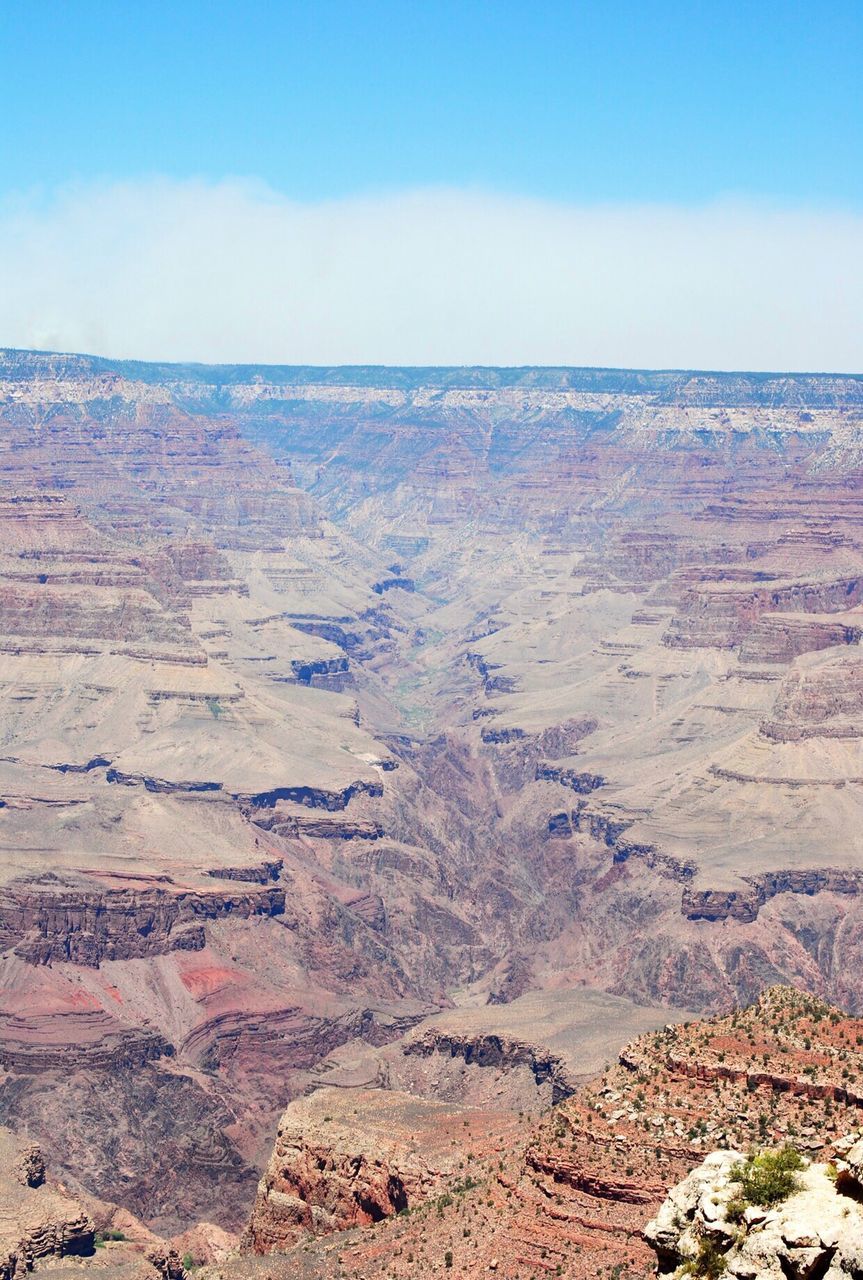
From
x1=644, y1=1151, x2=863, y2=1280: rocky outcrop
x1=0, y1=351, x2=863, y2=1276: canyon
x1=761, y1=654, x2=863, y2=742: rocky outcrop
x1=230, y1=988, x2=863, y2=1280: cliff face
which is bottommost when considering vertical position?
x1=0, y1=351, x2=863, y2=1276: canyon

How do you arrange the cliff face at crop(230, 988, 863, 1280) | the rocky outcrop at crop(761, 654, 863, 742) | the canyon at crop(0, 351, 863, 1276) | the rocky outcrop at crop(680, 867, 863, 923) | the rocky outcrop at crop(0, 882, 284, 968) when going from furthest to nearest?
the rocky outcrop at crop(761, 654, 863, 742) < the rocky outcrop at crop(680, 867, 863, 923) < the rocky outcrop at crop(0, 882, 284, 968) < the canyon at crop(0, 351, 863, 1276) < the cliff face at crop(230, 988, 863, 1280)

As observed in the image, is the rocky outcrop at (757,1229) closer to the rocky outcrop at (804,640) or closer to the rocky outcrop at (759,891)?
the rocky outcrop at (759,891)

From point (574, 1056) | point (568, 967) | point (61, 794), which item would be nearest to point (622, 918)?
point (568, 967)

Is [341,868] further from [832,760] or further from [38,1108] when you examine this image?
[38,1108]

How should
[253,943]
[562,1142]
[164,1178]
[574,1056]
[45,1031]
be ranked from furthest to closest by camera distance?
[253,943], [45,1031], [164,1178], [574,1056], [562,1142]

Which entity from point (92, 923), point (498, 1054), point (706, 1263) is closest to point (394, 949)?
point (92, 923)

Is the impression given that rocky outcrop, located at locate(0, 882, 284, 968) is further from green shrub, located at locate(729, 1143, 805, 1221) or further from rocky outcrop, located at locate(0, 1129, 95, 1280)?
green shrub, located at locate(729, 1143, 805, 1221)

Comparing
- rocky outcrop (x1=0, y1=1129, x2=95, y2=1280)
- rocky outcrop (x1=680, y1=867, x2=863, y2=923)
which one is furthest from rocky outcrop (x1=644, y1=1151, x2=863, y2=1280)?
rocky outcrop (x1=680, y1=867, x2=863, y2=923)

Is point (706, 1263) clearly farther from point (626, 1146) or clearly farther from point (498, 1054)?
point (498, 1054)
